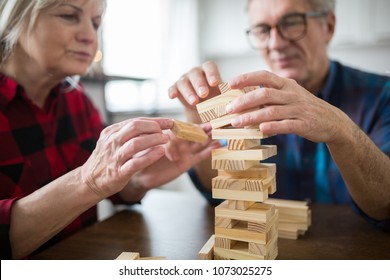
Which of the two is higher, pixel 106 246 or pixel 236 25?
pixel 236 25

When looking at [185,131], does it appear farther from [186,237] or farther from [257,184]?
[186,237]

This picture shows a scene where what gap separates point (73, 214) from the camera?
803 millimetres

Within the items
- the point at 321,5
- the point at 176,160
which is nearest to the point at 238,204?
the point at 176,160

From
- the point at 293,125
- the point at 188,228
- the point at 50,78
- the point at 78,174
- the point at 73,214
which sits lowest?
the point at 188,228

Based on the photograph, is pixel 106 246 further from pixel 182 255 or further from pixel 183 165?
pixel 183 165

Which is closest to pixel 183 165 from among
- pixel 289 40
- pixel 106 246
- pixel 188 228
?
pixel 188 228

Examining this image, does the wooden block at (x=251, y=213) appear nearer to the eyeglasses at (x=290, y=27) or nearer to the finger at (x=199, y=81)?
the finger at (x=199, y=81)

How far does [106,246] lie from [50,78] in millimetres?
552

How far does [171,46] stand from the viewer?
200 cm

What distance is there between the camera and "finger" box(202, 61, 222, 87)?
2.90 feet

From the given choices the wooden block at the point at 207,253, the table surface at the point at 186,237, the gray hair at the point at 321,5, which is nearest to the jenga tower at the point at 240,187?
the wooden block at the point at 207,253

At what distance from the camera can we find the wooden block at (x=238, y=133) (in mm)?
686

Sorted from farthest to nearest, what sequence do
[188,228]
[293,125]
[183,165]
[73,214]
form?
[183,165] < [188,228] < [73,214] < [293,125]

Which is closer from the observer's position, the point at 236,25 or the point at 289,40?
the point at 289,40
